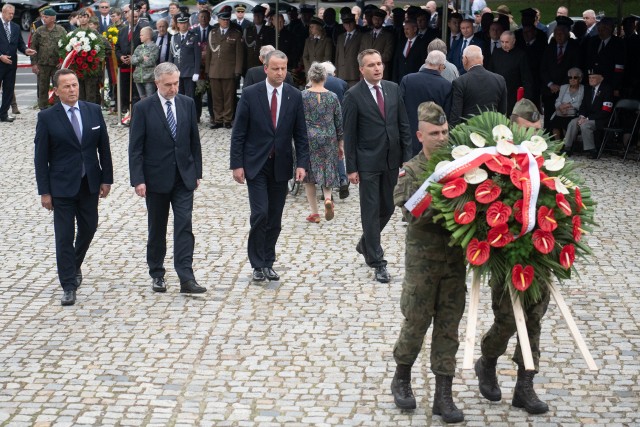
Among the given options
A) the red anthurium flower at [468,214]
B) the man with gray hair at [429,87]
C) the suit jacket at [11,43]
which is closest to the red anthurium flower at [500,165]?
the red anthurium flower at [468,214]

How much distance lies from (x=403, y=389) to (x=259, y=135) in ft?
12.0

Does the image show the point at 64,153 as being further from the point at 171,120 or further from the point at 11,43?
the point at 11,43

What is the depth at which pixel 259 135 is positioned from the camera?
1020 centimetres

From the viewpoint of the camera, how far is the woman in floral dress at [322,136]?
12.5m

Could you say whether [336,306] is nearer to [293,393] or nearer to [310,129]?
[293,393]

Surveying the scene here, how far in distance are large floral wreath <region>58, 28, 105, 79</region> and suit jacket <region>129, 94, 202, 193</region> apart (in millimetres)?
10907

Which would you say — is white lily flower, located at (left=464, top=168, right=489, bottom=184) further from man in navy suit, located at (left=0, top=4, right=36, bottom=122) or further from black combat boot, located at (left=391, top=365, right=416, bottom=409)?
man in navy suit, located at (left=0, top=4, right=36, bottom=122)

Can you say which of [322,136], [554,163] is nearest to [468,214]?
[554,163]

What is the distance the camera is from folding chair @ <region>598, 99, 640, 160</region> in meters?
17.7

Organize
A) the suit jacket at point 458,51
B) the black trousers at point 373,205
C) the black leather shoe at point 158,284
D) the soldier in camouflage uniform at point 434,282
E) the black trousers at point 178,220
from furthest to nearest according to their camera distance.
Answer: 1. the suit jacket at point 458,51
2. the black trousers at point 373,205
3. the black leather shoe at point 158,284
4. the black trousers at point 178,220
5. the soldier in camouflage uniform at point 434,282

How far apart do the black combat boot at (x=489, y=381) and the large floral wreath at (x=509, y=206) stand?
2.67ft

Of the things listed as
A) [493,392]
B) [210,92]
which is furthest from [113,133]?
[493,392]

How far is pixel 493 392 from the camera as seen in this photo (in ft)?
23.8

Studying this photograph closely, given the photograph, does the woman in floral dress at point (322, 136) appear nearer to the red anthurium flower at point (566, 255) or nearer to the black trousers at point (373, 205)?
the black trousers at point (373, 205)
